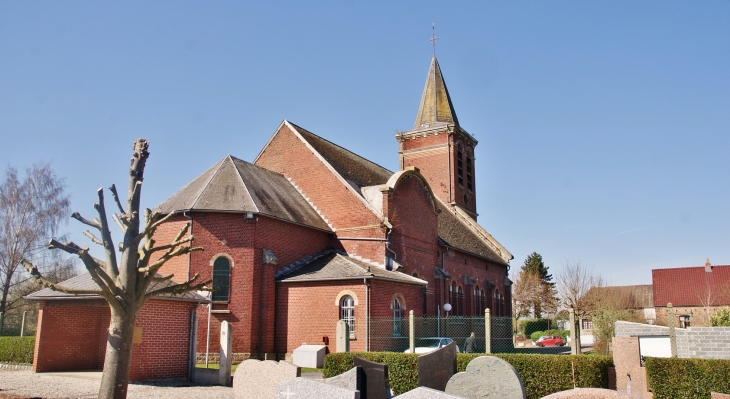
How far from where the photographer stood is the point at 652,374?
1316 cm

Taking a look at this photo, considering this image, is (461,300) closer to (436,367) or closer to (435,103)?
(435,103)

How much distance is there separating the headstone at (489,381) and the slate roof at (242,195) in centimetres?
1516

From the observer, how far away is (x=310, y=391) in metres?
8.21

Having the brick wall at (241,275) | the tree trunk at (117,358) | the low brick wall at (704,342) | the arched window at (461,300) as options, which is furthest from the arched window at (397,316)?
the tree trunk at (117,358)

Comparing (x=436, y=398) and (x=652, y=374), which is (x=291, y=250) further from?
(x=436, y=398)

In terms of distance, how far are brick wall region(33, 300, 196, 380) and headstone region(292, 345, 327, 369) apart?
471 centimetres

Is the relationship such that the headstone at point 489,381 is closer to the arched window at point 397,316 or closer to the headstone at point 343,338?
the headstone at point 343,338

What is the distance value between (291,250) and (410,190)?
6.73 m

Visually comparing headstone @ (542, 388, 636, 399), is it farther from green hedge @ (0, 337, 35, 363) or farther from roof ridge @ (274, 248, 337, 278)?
green hedge @ (0, 337, 35, 363)

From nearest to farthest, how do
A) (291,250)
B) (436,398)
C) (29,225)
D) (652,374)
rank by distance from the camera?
(436,398) → (652,374) → (291,250) → (29,225)

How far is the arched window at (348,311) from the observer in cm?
2256

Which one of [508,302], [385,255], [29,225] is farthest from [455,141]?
[29,225]

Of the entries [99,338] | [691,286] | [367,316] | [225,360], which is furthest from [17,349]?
[691,286]

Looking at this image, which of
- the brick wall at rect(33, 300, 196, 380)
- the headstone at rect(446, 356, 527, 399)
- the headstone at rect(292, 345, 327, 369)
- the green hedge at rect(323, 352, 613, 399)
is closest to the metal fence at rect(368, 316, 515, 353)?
the headstone at rect(292, 345, 327, 369)
